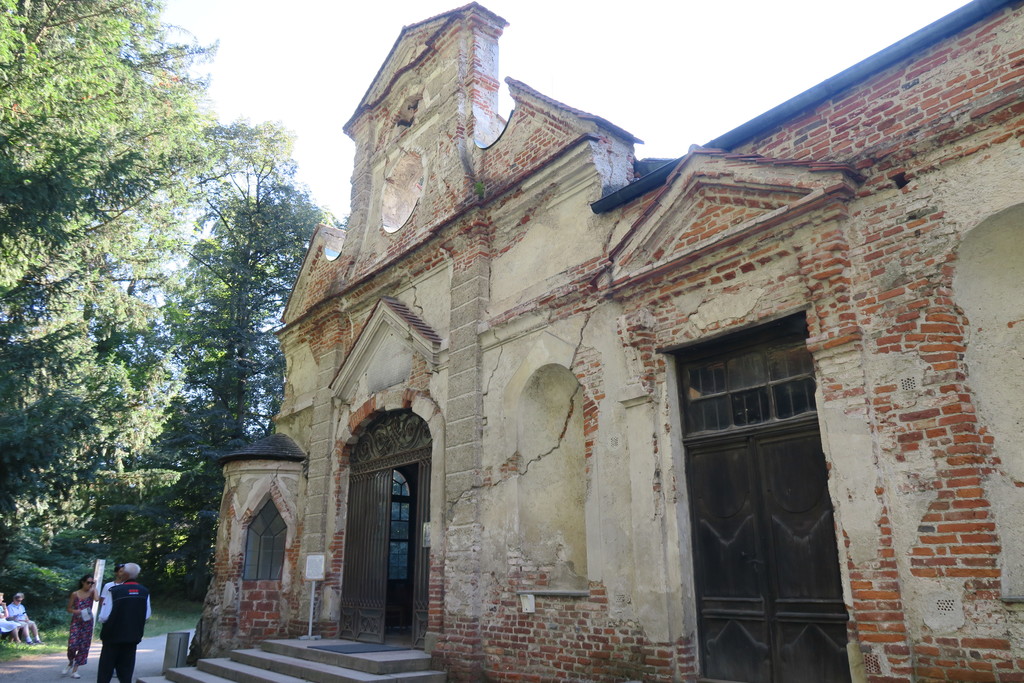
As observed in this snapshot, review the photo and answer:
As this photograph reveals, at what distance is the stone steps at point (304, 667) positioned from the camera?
757cm

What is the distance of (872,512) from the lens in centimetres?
500

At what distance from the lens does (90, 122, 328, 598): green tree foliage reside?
21828mm

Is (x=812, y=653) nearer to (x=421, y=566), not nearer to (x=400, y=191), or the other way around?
(x=421, y=566)

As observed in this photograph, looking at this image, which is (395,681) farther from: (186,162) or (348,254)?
(186,162)

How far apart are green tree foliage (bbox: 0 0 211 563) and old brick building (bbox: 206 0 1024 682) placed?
4074 mm

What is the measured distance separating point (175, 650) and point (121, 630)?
2.92m

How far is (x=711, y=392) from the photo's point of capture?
6605mm

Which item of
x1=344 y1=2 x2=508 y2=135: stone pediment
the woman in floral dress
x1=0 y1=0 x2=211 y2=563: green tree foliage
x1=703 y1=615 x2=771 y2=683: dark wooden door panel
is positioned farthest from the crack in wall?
x1=0 y1=0 x2=211 y2=563: green tree foliage

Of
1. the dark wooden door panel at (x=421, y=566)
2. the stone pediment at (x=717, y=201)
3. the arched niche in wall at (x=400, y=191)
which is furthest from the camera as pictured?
the arched niche in wall at (x=400, y=191)

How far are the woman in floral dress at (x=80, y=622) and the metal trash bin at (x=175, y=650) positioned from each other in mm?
1313

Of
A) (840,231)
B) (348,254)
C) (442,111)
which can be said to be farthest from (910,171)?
(348,254)

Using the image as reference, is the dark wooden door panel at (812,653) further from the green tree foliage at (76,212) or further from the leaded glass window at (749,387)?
the green tree foliage at (76,212)

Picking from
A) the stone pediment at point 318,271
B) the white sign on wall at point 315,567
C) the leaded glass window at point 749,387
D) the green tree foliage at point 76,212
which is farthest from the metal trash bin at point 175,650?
the leaded glass window at point 749,387

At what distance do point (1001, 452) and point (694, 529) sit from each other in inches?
97.3
